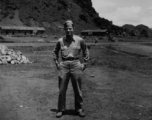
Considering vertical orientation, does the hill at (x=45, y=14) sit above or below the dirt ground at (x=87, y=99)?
above

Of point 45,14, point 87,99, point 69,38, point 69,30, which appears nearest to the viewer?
point 69,30

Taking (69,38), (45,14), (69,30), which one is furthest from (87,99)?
(45,14)

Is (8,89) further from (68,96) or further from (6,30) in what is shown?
(6,30)

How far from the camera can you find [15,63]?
16.7 metres

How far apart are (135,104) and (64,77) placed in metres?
2.81

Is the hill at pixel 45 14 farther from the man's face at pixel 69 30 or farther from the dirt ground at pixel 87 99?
the man's face at pixel 69 30

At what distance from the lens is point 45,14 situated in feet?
354

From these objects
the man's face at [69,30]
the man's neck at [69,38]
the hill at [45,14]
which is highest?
the hill at [45,14]

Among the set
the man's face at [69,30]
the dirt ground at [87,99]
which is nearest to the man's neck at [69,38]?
the man's face at [69,30]

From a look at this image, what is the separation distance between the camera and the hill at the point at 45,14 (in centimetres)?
9753

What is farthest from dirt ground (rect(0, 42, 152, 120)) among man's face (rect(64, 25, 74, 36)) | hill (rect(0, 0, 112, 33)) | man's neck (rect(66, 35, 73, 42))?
hill (rect(0, 0, 112, 33))

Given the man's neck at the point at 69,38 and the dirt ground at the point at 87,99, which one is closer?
the man's neck at the point at 69,38

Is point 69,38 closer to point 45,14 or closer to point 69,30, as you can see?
point 69,30

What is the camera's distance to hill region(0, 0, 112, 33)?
97.5 m
